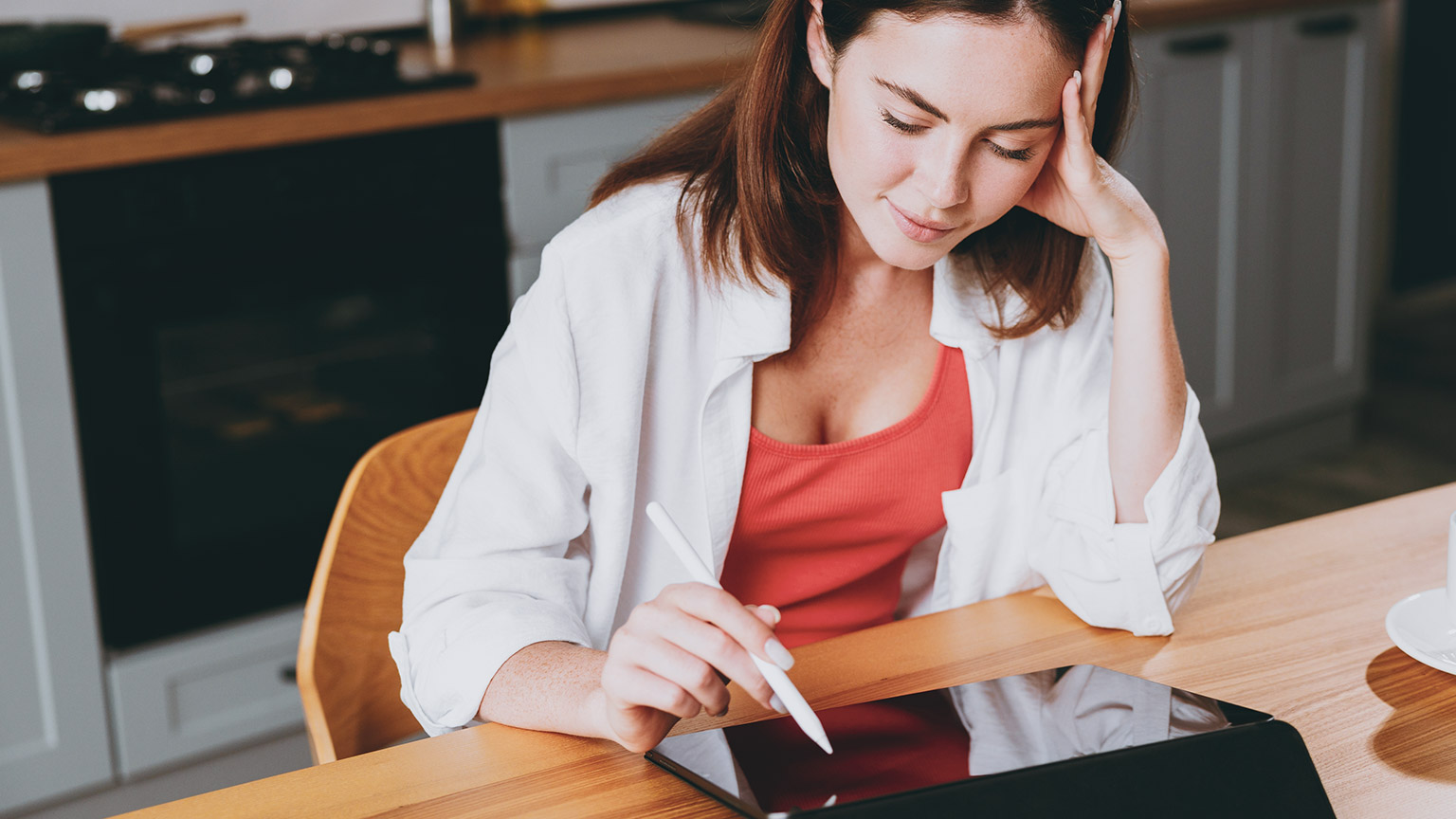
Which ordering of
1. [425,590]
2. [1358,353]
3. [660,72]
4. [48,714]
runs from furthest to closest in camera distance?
[1358,353]
[660,72]
[48,714]
[425,590]

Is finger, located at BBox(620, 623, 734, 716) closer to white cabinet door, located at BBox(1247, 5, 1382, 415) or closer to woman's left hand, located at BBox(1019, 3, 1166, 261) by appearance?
woman's left hand, located at BBox(1019, 3, 1166, 261)

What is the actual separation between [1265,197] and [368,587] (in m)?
2.34

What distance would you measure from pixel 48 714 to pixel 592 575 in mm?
1056

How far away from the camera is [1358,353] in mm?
3100

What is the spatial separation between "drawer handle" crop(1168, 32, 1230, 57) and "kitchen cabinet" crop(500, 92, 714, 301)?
1064 millimetres

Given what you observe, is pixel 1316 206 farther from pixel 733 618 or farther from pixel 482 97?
pixel 733 618

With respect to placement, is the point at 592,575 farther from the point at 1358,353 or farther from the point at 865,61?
the point at 1358,353

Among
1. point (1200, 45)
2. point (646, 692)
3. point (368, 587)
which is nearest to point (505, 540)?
point (368, 587)

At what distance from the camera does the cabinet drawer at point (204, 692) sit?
5.97ft

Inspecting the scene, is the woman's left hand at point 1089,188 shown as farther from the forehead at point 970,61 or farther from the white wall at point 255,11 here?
the white wall at point 255,11

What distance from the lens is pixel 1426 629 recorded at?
0.86 meters

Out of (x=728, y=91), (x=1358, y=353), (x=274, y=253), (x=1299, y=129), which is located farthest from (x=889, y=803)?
(x=1358, y=353)

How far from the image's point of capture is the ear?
1.00 m

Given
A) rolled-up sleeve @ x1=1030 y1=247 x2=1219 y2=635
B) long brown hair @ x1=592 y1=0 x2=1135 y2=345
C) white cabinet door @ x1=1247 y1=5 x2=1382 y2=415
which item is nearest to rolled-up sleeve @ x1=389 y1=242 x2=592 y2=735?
long brown hair @ x1=592 y1=0 x2=1135 y2=345
